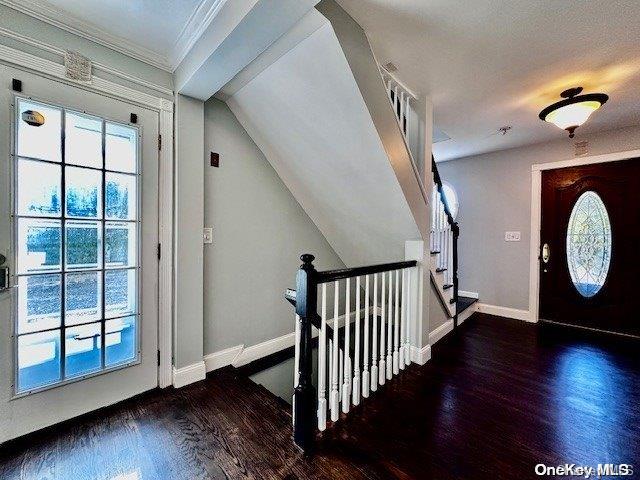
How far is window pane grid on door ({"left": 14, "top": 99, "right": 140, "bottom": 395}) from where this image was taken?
59.5 inches

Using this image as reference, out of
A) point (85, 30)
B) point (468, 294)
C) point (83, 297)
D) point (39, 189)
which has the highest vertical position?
point (85, 30)

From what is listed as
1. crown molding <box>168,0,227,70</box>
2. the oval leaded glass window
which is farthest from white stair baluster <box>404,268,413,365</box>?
the oval leaded glass window

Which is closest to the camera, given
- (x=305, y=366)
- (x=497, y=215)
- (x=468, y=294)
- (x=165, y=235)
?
(x=305, y=366)

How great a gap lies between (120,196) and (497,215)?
4.59 meters

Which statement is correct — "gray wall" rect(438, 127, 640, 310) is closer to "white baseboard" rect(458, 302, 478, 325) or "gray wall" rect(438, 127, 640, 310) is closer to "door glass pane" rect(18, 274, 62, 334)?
"white baseboard" rect(458, 302, 478, 325)

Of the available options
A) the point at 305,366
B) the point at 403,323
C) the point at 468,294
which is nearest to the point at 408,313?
the point at 403,323

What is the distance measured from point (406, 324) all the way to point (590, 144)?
11.0 feet

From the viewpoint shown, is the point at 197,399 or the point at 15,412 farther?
the point at 197,399

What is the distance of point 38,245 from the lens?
154cm

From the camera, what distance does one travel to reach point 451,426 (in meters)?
1.66

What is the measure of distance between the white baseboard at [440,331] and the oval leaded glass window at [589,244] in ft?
5.92

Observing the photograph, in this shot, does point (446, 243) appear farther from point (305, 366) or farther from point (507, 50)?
point (305, 366)

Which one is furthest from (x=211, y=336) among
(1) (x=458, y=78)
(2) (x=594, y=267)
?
(2) (x=594, y=267)

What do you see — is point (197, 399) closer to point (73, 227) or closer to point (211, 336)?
point (211, 336)
